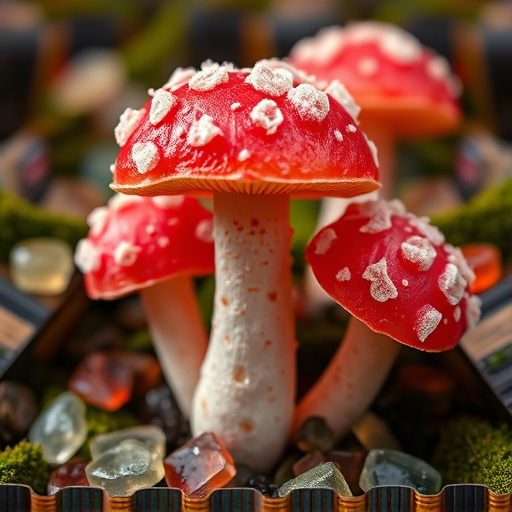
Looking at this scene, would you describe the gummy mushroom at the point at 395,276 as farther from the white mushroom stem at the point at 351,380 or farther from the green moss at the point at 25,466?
the green moss at the point at 25,466

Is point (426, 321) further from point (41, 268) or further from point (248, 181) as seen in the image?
point (41, 268)

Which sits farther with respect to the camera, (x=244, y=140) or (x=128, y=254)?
(x=128, y=254)

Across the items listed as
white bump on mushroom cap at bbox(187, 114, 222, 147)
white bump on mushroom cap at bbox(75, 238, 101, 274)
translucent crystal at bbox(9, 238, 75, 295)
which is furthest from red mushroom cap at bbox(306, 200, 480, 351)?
translucent crystal at bbox(9, 238, 75, 295)

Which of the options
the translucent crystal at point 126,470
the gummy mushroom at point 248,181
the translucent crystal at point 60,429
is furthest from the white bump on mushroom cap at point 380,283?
the translucent crystal at point 60,429

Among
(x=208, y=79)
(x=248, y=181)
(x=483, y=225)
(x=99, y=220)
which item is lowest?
(x=483, y=225)

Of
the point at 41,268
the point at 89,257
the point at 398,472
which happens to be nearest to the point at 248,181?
the point at 89,257

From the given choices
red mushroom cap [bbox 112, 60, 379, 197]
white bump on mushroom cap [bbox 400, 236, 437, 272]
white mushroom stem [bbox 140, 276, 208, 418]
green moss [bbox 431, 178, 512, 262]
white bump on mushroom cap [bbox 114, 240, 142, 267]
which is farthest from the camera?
green moss [bbox 431, 178, 512, 262]

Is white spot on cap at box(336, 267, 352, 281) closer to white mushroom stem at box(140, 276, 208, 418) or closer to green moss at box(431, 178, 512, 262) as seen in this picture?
white mushroom stem at box(140, 276, 208, 418)
